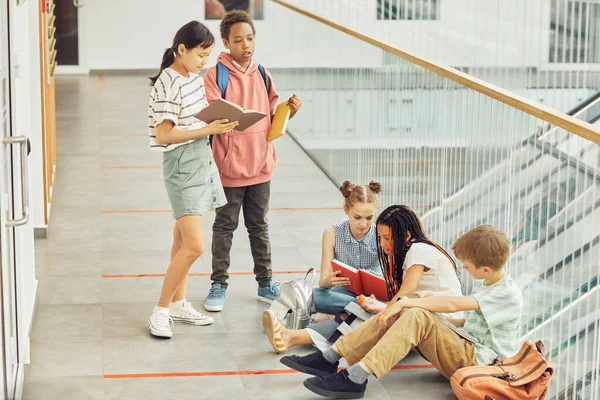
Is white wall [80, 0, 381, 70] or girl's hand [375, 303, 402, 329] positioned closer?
girl's hand [375, 303, 402, 329]

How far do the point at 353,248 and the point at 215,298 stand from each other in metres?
0.83

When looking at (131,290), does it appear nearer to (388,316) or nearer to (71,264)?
(71,264)

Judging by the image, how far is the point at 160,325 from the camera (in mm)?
4949

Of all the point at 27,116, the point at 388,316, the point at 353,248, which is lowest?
the point at 388,316

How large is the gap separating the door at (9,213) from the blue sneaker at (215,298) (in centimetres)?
131

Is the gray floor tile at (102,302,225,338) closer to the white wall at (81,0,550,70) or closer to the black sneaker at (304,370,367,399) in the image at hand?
the black sneaker at (304,370,367,399)

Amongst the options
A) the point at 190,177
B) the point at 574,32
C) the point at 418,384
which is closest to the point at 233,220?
the point at 190,177

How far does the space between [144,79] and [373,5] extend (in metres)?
5.28

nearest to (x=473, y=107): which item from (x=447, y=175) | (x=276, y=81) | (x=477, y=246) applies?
(x=447, y=175)

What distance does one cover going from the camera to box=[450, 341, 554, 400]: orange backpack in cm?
386

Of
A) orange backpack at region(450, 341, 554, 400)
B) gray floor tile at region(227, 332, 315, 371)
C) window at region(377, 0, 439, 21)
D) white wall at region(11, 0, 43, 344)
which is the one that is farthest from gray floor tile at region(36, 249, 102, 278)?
window at region(377, 0, 439, 21)

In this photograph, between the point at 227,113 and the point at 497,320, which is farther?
the point at 227,113

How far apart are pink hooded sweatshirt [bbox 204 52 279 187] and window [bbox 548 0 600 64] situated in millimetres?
3826

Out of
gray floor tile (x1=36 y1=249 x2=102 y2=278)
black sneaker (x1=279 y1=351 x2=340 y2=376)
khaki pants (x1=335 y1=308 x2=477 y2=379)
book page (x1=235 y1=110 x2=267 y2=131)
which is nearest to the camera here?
khaki pants (x1=335 y1=308 x2=477 y2=379)
